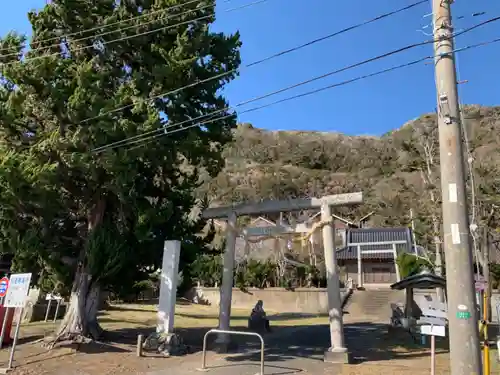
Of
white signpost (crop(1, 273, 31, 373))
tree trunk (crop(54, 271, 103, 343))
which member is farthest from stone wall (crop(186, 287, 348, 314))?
white signpost (crop(1, 273, 31, 373))

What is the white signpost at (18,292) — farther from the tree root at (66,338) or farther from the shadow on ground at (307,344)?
the shadow on ground at (307,344)

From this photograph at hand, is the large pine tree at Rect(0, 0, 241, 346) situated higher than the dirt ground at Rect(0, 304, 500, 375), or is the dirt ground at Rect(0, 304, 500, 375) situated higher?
the large pine tree at Rect(0, 0, 241, 346)

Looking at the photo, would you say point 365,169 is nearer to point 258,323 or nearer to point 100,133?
point 258,323

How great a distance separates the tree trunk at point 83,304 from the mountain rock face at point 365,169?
54.5 ft

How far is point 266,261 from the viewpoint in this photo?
122 ft

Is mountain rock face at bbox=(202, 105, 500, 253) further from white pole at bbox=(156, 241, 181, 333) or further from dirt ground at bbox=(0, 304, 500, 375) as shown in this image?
white pole at bbox=(156, 241, 181, 333)

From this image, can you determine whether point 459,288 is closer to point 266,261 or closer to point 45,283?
point 45,283

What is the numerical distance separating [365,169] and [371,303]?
54.3 meters

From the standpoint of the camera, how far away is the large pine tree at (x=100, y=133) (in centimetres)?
1103

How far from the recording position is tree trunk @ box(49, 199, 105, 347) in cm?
1198

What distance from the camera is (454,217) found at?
568 centimetres

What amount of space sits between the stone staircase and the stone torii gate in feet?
57.8

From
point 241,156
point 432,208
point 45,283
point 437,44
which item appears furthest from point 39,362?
point 241,156

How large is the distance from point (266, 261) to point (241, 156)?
5968 centimetres
